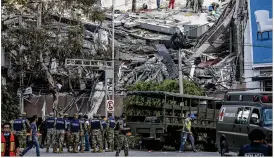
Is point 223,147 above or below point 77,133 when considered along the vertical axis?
below

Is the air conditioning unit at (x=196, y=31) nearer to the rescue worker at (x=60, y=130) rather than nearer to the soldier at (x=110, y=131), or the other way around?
the soldier at (x=110, y=131)

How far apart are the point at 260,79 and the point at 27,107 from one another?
16064 millimetres

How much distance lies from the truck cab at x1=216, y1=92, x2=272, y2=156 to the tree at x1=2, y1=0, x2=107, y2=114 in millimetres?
18074

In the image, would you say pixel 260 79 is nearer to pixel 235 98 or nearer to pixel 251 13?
pixel 251 13

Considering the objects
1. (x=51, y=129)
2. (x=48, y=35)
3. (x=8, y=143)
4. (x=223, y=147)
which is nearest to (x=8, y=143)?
(x=8, y=143)

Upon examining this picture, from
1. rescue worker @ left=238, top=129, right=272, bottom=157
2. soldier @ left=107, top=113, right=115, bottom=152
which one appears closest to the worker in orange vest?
rescue worker @ left=238, top=129, right=272, bottom=157

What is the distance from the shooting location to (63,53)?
42344mm

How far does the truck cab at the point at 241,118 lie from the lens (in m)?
22.4

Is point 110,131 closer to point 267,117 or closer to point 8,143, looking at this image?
point 267,117

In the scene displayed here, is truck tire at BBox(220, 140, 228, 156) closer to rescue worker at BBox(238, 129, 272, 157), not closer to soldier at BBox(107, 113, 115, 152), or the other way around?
soldier at BBox(107, 113, 115, 152)

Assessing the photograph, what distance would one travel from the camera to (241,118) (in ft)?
76.0

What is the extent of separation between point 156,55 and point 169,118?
23144mm

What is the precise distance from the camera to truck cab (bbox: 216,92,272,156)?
2241 cm

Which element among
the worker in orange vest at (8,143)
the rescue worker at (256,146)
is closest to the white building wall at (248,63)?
the worker in orange vest at (8,143)
